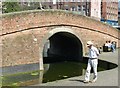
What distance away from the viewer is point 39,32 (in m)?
19.7

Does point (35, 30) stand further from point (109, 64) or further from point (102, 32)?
point (102, 32)

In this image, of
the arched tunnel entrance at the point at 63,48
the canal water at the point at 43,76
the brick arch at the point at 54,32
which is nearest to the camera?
the canal water at the point at 43,76

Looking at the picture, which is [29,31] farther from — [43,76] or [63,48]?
[63,48]

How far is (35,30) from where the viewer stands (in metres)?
19.4

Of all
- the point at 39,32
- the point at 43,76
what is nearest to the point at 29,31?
the point at 39,32

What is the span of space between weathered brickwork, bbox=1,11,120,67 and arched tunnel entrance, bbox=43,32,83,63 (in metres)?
1.75

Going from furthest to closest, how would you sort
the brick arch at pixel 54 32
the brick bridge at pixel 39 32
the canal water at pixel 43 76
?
the brick arch at pixel 54 32, the brick bridge at pixel 39 32, the canal water at pixel 43 76

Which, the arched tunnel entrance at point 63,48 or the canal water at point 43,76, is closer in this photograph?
the canal water at point 43,76

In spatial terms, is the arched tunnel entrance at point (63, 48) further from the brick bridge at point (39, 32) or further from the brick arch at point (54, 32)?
the brick arch at point (54, 32)

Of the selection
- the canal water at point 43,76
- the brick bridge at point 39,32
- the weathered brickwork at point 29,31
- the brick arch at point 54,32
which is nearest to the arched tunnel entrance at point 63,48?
the brick bridge at point 39,32

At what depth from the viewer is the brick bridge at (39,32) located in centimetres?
1773

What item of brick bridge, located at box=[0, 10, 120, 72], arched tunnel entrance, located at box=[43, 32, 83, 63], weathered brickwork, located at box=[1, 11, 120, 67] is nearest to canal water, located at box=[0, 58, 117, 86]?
brick bridge, located at box=[0, 10, 120, 72]

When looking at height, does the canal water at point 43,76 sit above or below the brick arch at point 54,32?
below

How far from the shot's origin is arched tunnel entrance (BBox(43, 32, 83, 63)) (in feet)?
78.6
